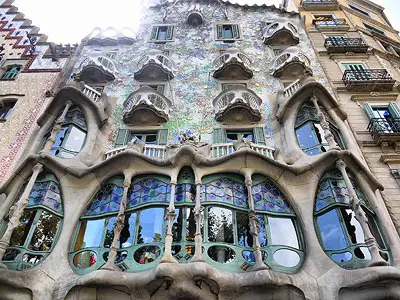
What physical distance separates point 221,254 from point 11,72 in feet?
51.3

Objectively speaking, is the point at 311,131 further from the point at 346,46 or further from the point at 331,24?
the point at 331,24

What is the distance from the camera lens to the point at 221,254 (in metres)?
9.31

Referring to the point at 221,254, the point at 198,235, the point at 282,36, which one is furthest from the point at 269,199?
the point at 282,36

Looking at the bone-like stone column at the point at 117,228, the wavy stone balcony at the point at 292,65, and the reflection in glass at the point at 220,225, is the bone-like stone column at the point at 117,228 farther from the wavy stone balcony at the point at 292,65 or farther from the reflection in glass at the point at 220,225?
the wavy stone balcony at the point at 292,65

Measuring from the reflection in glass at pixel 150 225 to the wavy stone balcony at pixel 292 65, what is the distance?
9.85m

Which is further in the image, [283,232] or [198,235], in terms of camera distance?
[283,232]

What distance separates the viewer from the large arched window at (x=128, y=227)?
9430mm

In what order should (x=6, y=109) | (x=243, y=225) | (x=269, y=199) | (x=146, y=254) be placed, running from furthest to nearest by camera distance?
(x=6, y=109)
(x=269, y=199)
(x=243, y=225)
(x=146, y=254)

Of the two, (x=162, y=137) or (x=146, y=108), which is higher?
(x=146, y=108)

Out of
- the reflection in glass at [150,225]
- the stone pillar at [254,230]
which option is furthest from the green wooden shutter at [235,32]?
the reflection in glass at [150,225]

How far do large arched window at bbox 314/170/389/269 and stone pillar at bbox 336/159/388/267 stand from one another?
0.35 m

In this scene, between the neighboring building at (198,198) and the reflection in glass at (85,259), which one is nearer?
the neighboring building at (198,198)

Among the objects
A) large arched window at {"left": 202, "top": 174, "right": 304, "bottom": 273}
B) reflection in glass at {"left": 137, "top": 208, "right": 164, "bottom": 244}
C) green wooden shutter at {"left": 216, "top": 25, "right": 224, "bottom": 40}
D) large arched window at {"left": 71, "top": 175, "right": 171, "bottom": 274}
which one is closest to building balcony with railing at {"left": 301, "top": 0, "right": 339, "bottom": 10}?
green wooden shutter at {"left": 216, "top": 25, "right": 224, "bottom": 40}

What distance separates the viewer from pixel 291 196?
1086 cm
